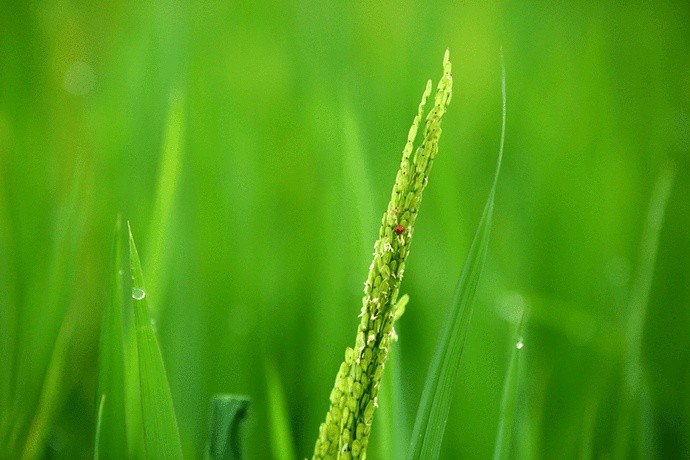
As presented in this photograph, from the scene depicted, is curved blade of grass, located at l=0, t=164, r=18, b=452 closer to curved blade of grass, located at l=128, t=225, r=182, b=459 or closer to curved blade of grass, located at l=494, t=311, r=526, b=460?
curved blade of grass, located at l=128, t=225, r=182, b=459

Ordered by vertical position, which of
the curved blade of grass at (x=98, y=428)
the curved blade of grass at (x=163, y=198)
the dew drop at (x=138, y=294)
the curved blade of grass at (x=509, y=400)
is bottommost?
the curved blade of grass at (x=98, y=428)

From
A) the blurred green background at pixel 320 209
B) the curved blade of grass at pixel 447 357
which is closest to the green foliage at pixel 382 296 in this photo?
the curved blade of grass at pixel 447 357

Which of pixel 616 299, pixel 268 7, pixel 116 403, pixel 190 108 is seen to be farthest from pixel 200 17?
pixel 116 403

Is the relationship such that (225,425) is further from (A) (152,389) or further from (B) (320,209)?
(B) (320,209)

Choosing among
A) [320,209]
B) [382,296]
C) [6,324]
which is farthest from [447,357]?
[320,209]

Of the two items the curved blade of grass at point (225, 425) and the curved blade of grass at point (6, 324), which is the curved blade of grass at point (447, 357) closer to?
the curved blade of grass at point (225, 425)
